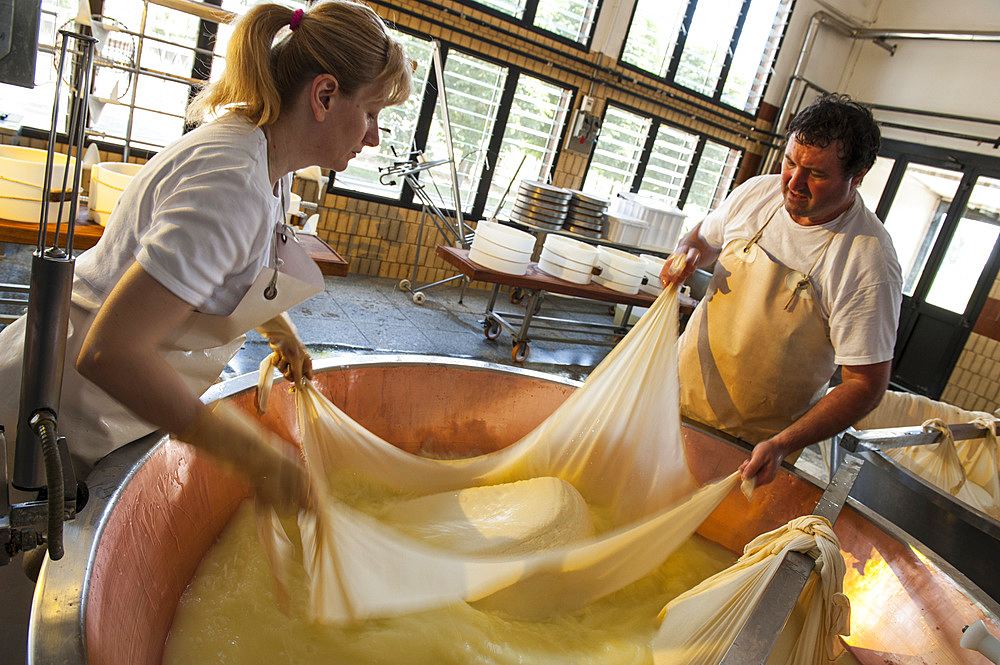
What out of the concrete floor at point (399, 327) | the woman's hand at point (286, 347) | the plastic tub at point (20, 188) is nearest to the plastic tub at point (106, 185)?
the plastic tub at point (20, 188)

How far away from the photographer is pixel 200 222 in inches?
30.7

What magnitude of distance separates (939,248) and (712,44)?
3.03 meters

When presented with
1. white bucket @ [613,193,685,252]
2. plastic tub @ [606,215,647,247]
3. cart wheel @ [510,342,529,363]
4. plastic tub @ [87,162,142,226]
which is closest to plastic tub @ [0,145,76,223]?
plastic tub @ [87,162,142,226]

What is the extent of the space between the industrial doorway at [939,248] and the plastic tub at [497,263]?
Result: 4.14 m

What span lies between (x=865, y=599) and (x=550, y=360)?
10.8 ft

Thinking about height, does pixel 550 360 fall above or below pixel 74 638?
Answer: below

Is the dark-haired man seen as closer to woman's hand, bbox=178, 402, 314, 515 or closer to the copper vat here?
the copper vat

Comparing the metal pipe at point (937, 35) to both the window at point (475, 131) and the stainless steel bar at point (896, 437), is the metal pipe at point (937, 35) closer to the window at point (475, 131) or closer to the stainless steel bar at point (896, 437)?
the window at point (475, 131)

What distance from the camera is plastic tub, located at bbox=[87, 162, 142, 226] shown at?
7.23 feet

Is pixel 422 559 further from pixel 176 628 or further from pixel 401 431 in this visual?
pixel 401 431

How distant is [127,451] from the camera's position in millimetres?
984

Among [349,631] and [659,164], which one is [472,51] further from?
[349,631]

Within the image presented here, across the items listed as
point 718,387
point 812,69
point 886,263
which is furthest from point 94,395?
point 812,69

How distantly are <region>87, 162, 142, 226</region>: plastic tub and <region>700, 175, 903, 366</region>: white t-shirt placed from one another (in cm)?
210
